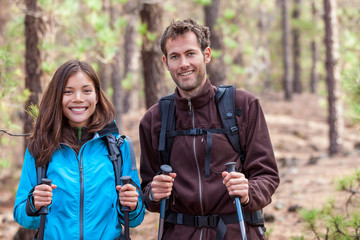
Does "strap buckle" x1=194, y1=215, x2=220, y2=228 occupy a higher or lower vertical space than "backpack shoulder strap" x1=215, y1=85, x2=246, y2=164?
lower

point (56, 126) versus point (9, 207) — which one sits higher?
point (56, 126)

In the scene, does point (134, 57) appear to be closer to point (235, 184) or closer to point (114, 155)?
point (114, 155)

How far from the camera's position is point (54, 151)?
3072 mm

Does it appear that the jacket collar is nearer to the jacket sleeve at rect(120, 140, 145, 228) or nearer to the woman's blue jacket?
the jacket sleeve at rect(120, 140, 145, 228)

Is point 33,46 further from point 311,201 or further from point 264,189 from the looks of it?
point 311,201

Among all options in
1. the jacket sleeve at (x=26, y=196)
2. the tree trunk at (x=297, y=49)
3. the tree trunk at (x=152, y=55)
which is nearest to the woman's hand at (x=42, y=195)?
the jacket sleeve at (x=26, y=196)

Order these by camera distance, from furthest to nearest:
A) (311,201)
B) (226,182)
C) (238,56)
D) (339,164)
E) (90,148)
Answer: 1. (238,56)
2. (339,164)
3. (311,201)
4. (90,148)
5. (226,182)

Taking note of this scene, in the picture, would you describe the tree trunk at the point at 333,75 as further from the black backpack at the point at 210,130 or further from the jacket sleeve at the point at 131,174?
the jacket sleeve at the point at 131,174

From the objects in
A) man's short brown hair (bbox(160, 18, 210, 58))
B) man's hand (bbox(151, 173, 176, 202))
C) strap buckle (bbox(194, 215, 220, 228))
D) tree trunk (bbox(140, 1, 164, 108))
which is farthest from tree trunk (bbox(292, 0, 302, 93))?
man's hand (bbox(151, 173, 176, 202))

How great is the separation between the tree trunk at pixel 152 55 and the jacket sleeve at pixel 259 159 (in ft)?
12.7

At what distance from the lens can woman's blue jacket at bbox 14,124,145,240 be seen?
296 cm

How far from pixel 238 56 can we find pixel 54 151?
21025mm

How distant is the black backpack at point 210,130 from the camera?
3.05 meters

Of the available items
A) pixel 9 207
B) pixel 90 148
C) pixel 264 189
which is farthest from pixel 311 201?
pixel 9 207
